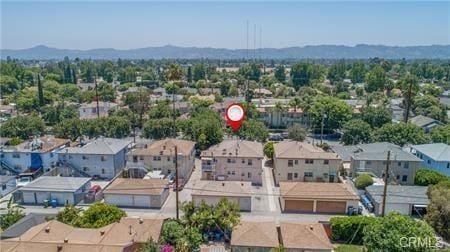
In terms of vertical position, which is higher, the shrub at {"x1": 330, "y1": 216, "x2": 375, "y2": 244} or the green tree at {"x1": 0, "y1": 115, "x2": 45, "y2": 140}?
the green tree at {"x1": 0, "y1": 115, "x2": 45, "y2": 140}

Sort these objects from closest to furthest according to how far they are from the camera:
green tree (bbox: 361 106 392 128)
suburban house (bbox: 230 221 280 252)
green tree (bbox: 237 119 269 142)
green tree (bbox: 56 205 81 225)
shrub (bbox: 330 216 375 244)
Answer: suburban house (bbox: 230 221 280 252)
shrub (bbox: 330 216 375 244)
green tree (bbox: 56 205 81 225)
green tree (bbox: 237 119 269 142)
green tree (bbox: 361 106 392 128)

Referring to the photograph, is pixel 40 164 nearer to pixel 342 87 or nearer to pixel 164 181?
pixel 164 181

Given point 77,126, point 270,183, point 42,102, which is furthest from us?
point 42,102

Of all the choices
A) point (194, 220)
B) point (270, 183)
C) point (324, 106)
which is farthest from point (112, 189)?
point (324, 106)

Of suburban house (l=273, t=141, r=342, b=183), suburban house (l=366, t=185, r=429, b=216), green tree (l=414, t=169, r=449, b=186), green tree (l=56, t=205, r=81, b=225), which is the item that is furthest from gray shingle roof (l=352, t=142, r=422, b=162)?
green tree (l=56, t=205, r=81, b=225)

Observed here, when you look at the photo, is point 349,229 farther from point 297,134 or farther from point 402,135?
point 297,134

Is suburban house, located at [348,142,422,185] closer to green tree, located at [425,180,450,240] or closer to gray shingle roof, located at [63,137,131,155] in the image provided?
green tree, located at [425,180,450,240]

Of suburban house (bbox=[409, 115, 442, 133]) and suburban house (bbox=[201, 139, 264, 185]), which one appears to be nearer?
suburban house (bbox=[201, 139, 264, 185])

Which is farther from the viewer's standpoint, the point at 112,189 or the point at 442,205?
the point at 112,189
